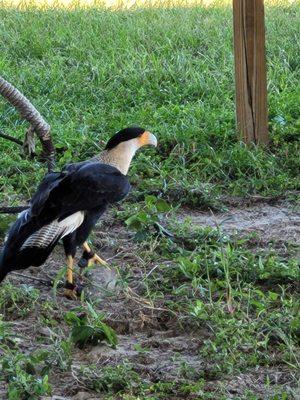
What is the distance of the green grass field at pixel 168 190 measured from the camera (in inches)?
158

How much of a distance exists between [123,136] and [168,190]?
106cm

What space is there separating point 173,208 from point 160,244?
0.53 meters

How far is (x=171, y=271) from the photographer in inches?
201

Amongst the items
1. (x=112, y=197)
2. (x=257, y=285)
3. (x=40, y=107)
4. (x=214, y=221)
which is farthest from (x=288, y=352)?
(x=40, y=107)

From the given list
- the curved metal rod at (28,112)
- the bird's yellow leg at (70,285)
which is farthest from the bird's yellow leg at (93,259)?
the curved metal rod at (28,112)

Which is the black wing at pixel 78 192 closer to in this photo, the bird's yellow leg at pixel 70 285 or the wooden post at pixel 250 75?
the bird's yellow leg at pixel 70 285

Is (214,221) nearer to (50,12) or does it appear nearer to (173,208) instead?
(173,208)

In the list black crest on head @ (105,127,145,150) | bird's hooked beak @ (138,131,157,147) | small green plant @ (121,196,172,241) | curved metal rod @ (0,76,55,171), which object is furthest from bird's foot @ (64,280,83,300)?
curved metal rod @ (0,76,55,171)

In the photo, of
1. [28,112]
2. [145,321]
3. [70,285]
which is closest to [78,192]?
[70,285]

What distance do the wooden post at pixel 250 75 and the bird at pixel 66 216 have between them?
203cm

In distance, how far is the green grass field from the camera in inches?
158

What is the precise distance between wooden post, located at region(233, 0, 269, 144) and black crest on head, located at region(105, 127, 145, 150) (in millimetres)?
1680

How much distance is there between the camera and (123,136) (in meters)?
5.36

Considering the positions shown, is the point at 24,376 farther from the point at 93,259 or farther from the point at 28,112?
the point at 28,112
